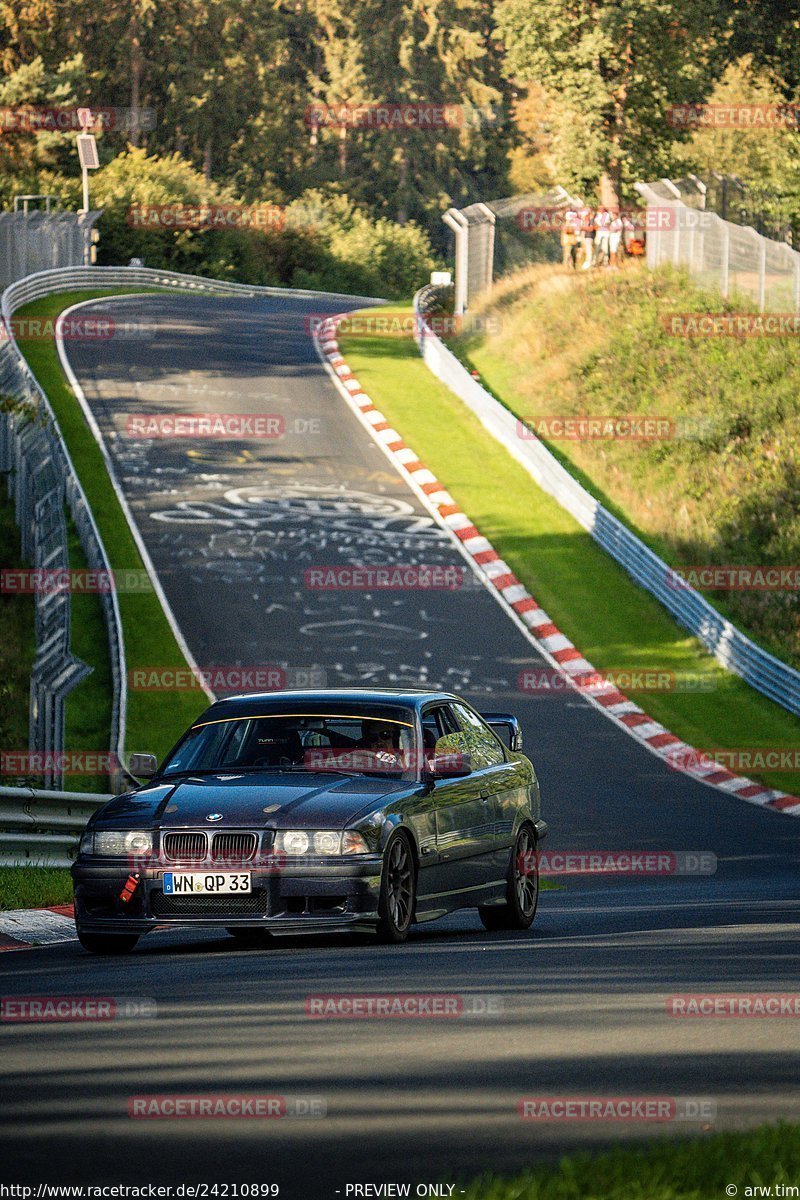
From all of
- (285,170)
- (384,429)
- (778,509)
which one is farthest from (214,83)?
(778,509)

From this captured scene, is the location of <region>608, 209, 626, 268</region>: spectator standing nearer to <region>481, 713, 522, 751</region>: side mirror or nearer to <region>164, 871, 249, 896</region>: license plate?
<region>481, 713, 522, 751</region>: side mirror

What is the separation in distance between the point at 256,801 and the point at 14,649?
16924mm

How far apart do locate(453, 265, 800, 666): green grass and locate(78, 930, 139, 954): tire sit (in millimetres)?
18591

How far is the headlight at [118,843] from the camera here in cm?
1018

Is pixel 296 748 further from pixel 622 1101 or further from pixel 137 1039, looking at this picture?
pixel 622 1101

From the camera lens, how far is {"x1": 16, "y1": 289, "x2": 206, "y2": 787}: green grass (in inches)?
919

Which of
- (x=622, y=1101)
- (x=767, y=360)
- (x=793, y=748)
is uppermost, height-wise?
(x=622, y=1101)

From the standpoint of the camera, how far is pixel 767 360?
1526 inches

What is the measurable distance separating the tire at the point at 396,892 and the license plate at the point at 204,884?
0.75 m

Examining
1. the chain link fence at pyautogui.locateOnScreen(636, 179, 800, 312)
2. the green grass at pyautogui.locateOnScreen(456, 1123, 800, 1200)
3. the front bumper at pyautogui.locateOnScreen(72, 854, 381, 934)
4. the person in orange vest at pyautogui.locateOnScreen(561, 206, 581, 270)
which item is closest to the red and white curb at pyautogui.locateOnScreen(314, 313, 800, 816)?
the chain link fence at pyautogui.locateOnScreen(636, 179, 800, 312)

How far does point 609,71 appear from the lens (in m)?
51.0

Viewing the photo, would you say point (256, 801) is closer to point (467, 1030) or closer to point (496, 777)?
point (496, 777)

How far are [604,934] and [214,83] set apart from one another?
286 feet

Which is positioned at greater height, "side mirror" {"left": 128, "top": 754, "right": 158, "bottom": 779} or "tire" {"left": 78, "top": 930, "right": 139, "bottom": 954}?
"side mirror" {"left": 128, "top": 754, "right": 158, "bottom": 779}
